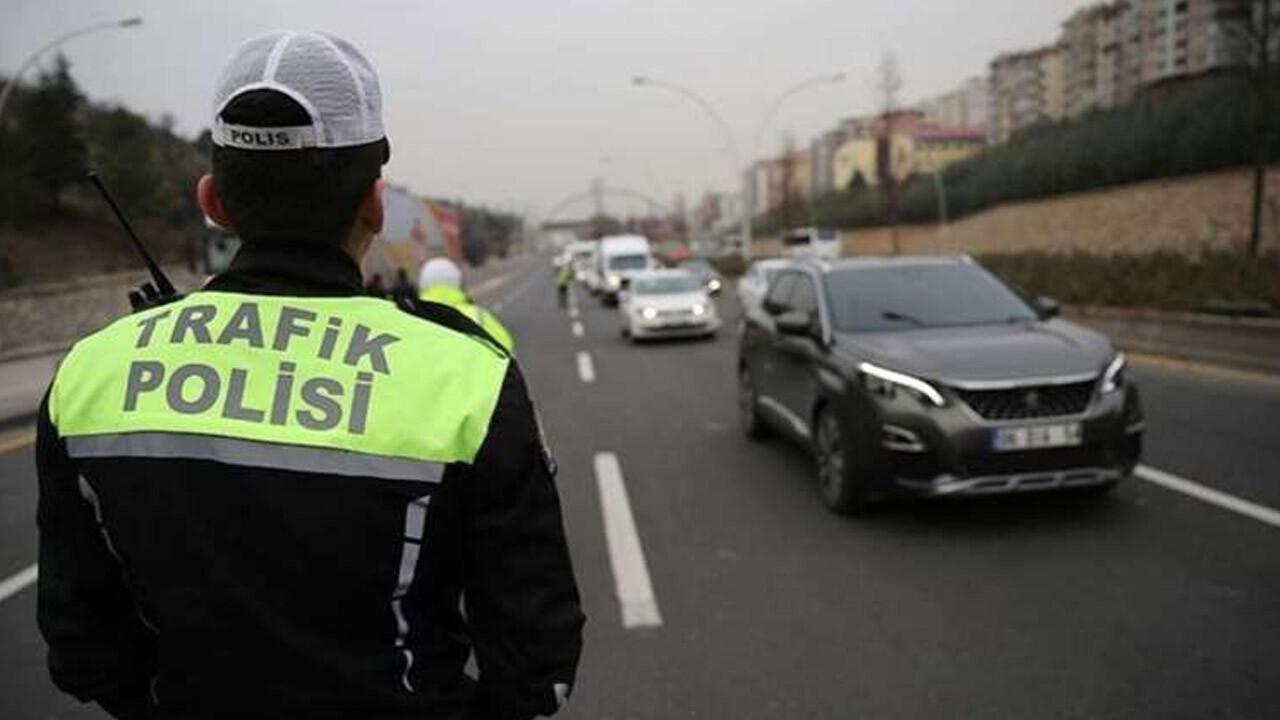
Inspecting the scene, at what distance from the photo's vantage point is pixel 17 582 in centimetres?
555

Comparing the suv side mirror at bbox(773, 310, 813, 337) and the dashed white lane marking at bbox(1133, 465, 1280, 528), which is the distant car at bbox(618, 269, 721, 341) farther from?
the dashed white lane marking at bbox(1133, 465, 1280, 528)

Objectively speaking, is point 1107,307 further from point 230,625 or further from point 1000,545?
point 230,625

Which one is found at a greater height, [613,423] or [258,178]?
[258,178]

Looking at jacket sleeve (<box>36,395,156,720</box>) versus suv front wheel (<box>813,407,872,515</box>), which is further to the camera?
suv front wheel (<box>813,407,872,515</box>)

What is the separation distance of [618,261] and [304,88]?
109 ft

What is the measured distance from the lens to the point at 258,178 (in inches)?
56.1

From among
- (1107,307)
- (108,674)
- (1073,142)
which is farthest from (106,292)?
(1073,142)

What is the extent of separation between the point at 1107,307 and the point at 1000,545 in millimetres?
11844

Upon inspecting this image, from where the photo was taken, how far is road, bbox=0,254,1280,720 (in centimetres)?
368

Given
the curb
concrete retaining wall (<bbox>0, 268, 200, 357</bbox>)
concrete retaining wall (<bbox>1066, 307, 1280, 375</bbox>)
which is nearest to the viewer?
concrete retaining wall (<bbox>1066, 307, 1280, 375</bbox>)

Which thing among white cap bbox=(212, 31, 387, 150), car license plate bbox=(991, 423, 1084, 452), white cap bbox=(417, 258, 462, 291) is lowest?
car license plate bbox=(991, 423, 1084, 452)

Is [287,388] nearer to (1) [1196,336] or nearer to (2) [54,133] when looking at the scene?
(1) [1196,336]

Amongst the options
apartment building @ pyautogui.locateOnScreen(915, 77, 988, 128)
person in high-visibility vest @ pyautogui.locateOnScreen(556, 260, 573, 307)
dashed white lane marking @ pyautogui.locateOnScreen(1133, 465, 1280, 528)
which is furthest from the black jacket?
apartment building @ pyautogui.locateOnScreen(915, 77, 988, 128)

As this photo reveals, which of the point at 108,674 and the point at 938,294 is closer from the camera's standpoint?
the point at 108,674
